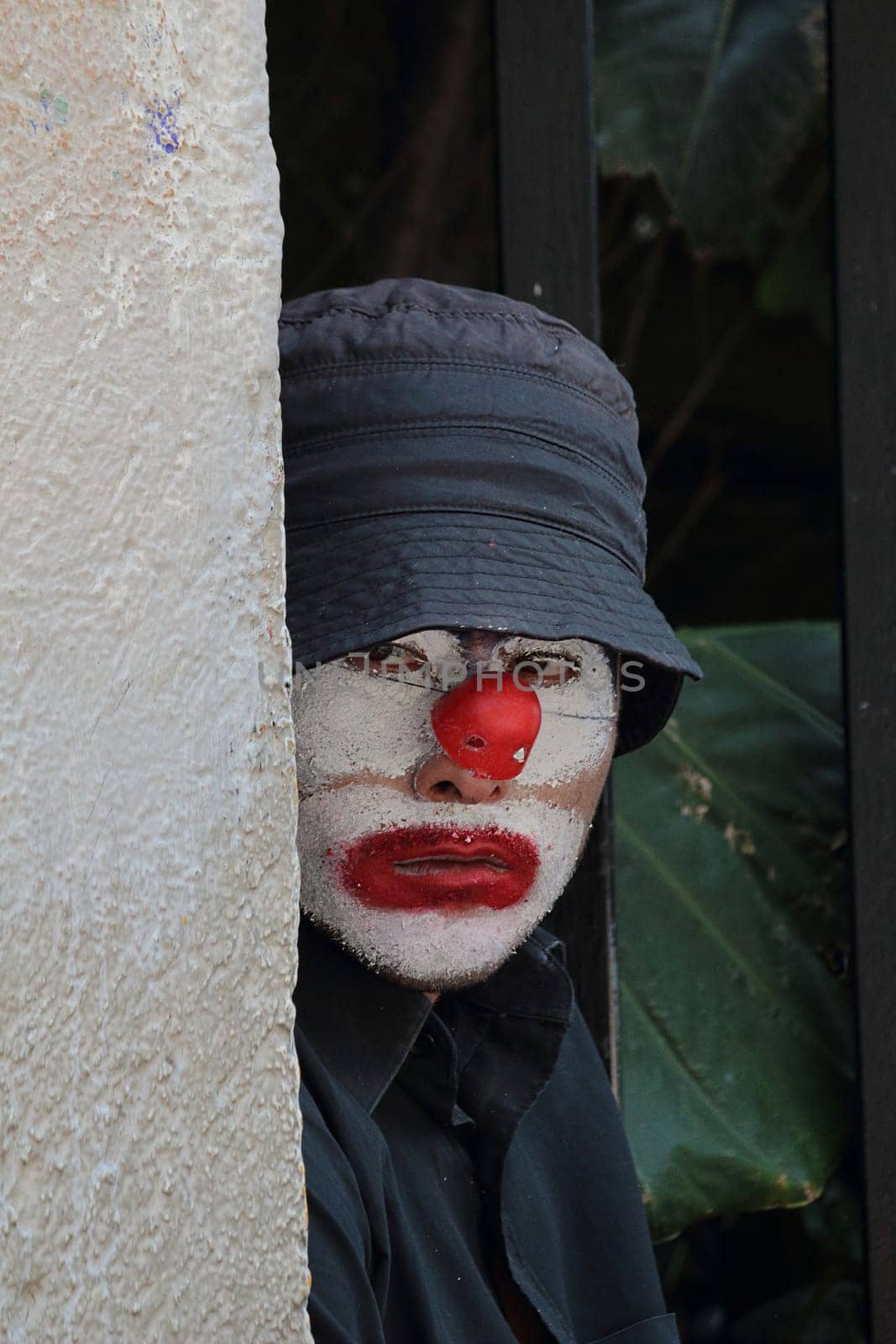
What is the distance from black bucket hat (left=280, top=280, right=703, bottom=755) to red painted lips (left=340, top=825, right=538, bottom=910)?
14 cm

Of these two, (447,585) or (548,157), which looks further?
(548,157)

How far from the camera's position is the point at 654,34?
7.79 ft

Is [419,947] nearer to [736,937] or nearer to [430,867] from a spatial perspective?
[430,867]

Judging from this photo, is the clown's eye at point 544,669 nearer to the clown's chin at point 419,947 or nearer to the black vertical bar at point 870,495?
the clown's chin at point 419,947

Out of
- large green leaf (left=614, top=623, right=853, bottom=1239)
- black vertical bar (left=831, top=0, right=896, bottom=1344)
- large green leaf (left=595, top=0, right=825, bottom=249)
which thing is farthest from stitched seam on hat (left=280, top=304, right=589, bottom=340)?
large green leaf (left=595, top=0, right=825, bottom=249)

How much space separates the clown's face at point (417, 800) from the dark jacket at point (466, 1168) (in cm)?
4

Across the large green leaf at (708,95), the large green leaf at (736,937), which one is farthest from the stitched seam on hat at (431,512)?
the large green leaf at (708,95)

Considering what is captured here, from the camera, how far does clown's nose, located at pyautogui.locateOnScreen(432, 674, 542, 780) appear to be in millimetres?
1040

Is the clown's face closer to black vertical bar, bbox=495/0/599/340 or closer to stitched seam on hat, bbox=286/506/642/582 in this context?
stitched seam on hat, bbox=286/506/642/582

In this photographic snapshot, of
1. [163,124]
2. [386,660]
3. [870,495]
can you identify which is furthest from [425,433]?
[870,495]

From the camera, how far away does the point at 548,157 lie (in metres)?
1.54

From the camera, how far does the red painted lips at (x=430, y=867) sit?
41.6 inches

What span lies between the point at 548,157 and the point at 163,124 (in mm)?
900

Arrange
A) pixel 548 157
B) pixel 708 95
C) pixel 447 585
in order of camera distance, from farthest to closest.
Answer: pixel 708 95
pixel 548 157
pixel 447 585
